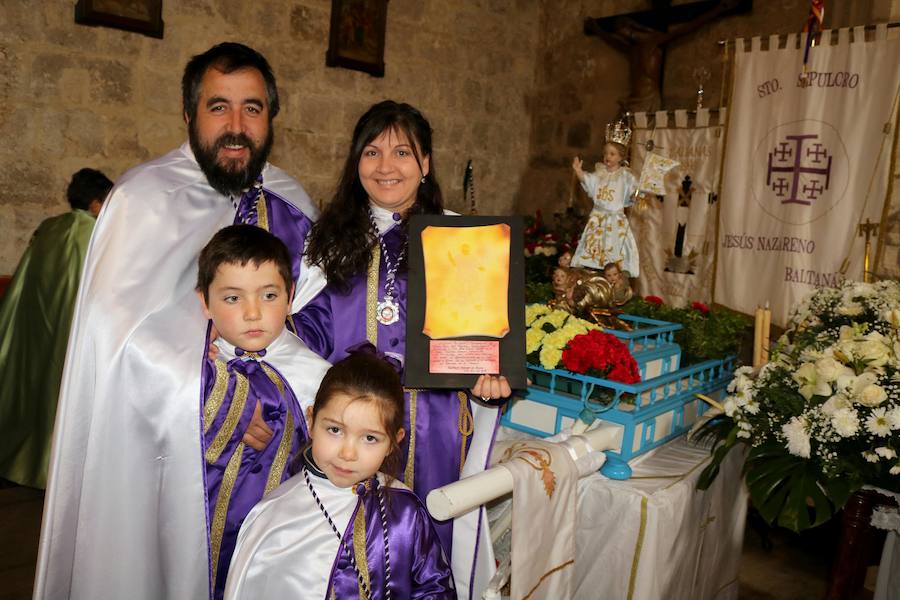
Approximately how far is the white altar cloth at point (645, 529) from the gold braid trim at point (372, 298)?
27.0 inches

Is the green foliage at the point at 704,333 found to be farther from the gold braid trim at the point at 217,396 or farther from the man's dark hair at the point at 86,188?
the man's dark hair at the point at 86,188

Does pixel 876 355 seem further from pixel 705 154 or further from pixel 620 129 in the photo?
pixel 705 154

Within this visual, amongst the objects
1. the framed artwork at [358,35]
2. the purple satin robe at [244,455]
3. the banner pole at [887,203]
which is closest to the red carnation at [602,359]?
the purple satin robe at [244,455]

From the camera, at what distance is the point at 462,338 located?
1860 millimetres

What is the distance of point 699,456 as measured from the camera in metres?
2.46

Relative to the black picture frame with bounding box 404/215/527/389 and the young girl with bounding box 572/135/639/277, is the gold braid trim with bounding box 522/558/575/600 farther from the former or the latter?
the young girl with bounding box 572/135/639/277

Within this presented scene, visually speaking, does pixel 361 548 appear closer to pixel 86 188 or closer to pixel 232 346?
pixel 232 346

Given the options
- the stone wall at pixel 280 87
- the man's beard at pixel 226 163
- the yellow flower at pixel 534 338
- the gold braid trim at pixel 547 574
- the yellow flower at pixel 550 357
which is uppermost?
the stone wall at pixel 280 87

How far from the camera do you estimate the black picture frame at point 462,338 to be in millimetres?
1836

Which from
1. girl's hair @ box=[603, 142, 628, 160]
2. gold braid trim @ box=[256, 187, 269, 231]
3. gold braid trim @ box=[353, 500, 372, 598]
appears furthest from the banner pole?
gold braid trim @ box=[353, 500, 372, 598]

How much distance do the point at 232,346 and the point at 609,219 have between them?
1.83 m

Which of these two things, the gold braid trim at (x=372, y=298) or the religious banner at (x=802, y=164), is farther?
the religious banner at (x=802, y=164)

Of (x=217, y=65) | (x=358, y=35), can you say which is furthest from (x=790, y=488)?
(x=358, y=35)

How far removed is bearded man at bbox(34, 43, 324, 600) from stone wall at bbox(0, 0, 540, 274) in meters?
3.52
